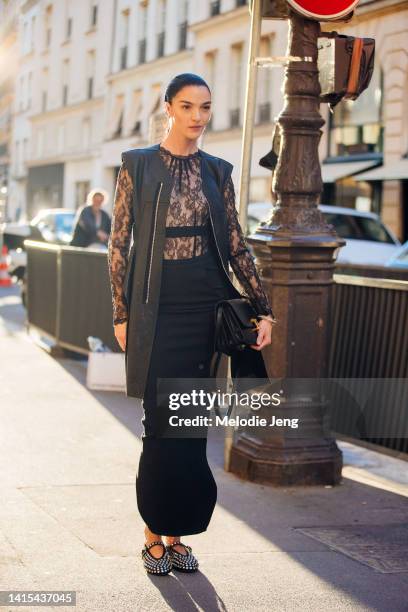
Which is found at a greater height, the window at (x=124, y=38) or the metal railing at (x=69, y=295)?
the window at (x=124, y=38)

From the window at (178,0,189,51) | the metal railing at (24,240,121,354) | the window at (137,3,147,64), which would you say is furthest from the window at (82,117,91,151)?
the metal railing at (24,240,121,354)

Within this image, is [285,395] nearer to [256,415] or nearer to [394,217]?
[256,415]

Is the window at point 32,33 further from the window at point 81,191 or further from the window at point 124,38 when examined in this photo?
the window at point 124,38

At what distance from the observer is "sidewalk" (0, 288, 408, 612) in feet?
14.8

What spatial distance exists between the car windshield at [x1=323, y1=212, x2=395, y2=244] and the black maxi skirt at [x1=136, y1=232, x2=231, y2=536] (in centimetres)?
1431

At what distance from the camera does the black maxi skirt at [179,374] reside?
15.4ft

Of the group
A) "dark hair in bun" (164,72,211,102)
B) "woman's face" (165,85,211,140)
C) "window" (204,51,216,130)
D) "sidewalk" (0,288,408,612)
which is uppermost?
"window" (204,51,216,130)

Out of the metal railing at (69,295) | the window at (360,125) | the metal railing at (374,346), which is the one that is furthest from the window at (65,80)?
the metal railing at (374,346)

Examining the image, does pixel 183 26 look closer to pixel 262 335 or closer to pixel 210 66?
pixel 210 66

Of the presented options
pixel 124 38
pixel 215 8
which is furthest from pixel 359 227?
pixel 124 38

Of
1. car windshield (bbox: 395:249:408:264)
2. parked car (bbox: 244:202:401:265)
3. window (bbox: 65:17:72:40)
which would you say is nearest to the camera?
car windshield (bbox: 395:249:408:264)

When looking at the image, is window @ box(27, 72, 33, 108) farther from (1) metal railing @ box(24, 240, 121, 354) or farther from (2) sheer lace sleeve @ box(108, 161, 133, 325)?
(2) sheer lace sleeve @ box(108, 161, 133, 325)

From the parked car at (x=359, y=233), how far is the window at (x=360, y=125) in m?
7.14

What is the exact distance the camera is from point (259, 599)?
177 inches
